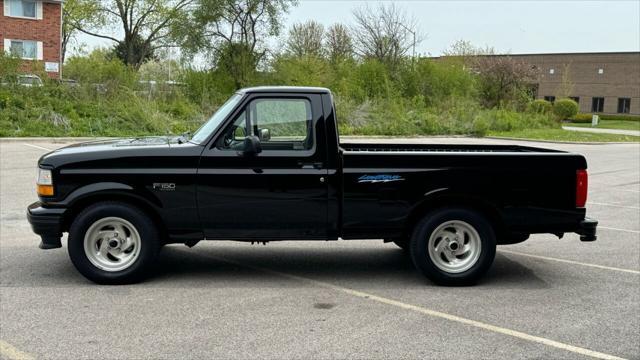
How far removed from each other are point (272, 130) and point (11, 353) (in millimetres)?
3149

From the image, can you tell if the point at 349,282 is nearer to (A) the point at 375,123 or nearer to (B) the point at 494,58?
(A) the point at 375,123

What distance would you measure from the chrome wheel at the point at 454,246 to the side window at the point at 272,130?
1.58m

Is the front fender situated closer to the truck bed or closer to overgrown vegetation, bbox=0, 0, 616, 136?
the truck bed

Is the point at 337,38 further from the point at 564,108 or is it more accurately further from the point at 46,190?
the point at 46,190

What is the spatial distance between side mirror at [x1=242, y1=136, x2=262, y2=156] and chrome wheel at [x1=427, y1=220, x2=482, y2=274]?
1911 millimetres

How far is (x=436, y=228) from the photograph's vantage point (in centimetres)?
658

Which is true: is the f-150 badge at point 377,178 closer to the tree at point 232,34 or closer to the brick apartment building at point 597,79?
the tree at point 232,34

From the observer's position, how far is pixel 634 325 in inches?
220

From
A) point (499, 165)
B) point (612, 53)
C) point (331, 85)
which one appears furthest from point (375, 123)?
point (612, 53)

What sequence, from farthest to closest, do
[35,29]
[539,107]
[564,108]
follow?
[564,108] → [35,29] → [539,107]

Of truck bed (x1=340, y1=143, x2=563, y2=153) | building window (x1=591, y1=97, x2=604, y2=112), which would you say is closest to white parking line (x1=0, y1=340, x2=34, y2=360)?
truck bed (x1=340, y1=143, x2=563, y2=153)

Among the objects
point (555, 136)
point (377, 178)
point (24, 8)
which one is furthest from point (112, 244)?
point (24, 8)

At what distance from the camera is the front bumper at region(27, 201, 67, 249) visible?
20.8ft

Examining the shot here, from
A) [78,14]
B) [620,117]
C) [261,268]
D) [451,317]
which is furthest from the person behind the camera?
[620,117]
